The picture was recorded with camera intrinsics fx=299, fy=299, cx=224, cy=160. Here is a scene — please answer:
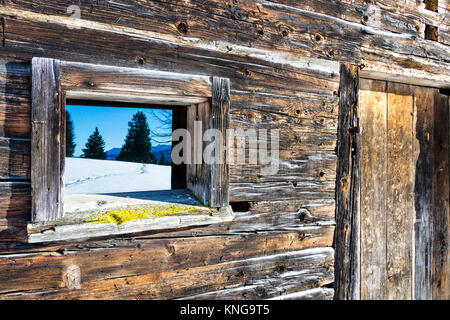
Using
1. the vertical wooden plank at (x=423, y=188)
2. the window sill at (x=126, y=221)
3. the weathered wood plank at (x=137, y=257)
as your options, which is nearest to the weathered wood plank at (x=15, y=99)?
the window sill at (x=126, y=221)

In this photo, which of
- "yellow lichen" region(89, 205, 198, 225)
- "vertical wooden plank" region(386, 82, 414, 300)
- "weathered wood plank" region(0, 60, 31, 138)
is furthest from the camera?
"vertical wooden plank" region(386, 82, 414, 300)

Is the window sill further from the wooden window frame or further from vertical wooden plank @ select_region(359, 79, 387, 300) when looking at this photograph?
vertical wooden plank @ select_region(359, 79, 387, 300)

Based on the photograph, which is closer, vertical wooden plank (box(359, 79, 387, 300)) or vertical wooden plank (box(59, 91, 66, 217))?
vertical wooden plank (box(59, 91, 66, 217))

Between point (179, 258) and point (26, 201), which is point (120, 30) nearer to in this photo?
point (26, 201)

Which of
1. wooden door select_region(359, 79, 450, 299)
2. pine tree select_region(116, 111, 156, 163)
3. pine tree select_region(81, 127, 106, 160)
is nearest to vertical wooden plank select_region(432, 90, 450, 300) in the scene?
wooden door select_region(359, 79, 450, 299)

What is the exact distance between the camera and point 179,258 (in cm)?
158

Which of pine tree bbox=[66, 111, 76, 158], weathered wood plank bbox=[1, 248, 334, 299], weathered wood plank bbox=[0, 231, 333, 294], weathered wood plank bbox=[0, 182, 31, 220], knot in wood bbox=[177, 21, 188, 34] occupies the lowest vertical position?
weathered wood plank bbox=[1, 248, 334, 299]

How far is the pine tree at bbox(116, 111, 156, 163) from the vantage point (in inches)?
77.9

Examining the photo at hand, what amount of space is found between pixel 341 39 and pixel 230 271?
163 centimetres

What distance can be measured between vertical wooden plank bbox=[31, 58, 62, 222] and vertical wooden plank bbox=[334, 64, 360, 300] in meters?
1.64

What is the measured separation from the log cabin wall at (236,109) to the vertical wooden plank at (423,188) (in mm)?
237

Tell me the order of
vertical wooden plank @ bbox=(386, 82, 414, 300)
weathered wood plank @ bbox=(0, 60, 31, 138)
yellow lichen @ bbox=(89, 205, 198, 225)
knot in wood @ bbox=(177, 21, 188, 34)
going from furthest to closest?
vertical wooden plank @ bbox=(386, 82, 414, 300)
knot in wood @ bbox=(177, 21, 188, 34)
yellow lichen @ bbox=(89, 205, 198, 225)
weathered wood plank @ bbox=(0, 60, 31, 138)

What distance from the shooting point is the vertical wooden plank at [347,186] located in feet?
6.55

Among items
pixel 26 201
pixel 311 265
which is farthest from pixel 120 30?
pixel 311 265
